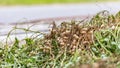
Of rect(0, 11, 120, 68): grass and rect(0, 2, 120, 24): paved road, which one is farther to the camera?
rect(0, 2, 120, 24): paved road

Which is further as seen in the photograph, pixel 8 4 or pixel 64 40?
pixel 8 4

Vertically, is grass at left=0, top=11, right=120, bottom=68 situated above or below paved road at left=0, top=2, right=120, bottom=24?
above

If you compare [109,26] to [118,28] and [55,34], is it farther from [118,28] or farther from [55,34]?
[55,34]

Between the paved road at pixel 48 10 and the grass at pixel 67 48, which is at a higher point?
the grass at pixel 67 48

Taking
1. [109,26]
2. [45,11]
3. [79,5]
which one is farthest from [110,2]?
[109,26]

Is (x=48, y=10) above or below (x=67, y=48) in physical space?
below

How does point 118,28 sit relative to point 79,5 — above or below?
above

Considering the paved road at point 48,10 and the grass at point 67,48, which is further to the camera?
the paved road at point 48,10

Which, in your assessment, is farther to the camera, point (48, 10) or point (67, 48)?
point (48, 10)
